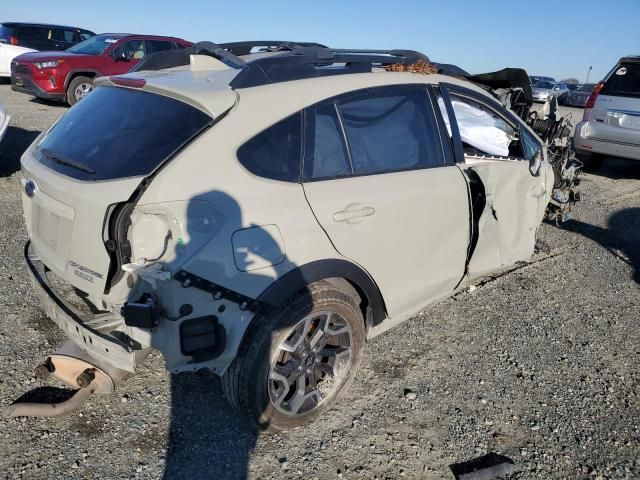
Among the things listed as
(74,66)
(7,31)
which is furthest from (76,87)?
(7,31)

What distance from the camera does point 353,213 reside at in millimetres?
2697

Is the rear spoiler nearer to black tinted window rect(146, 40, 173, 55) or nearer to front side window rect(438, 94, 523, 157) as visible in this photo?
front side window rect(438, 94, 523, 157)

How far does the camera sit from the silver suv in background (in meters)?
7.82

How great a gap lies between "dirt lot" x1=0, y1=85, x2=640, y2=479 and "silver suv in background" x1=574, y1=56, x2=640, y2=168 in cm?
440

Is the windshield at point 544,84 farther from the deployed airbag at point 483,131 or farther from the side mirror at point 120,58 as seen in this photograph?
the deployed airbag at point 483,131

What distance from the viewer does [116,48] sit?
12117 mm

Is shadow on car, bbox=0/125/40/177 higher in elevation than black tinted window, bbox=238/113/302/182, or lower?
lower

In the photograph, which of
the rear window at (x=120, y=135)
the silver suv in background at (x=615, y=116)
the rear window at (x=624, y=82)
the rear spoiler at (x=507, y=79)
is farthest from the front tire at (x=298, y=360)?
the rear window at (x=624, y=82)

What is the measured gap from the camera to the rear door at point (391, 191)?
2672mm

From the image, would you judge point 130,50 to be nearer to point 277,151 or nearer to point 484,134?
point 484,134

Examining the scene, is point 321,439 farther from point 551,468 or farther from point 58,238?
point 58,238

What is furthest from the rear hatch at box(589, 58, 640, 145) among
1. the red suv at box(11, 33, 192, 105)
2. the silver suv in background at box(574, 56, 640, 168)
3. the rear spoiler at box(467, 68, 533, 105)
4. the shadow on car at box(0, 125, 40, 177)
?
the red suv at box(11, 33, 192, 105)

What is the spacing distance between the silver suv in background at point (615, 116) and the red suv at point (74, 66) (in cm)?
1006

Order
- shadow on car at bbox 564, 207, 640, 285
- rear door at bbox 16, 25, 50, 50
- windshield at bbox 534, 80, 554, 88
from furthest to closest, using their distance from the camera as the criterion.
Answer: windshield at bbox 534, 80, 554, 88 < rear door at bbox 16, 25, 50, 50 < shadow on car at bbox 564, 207, 640, 285
